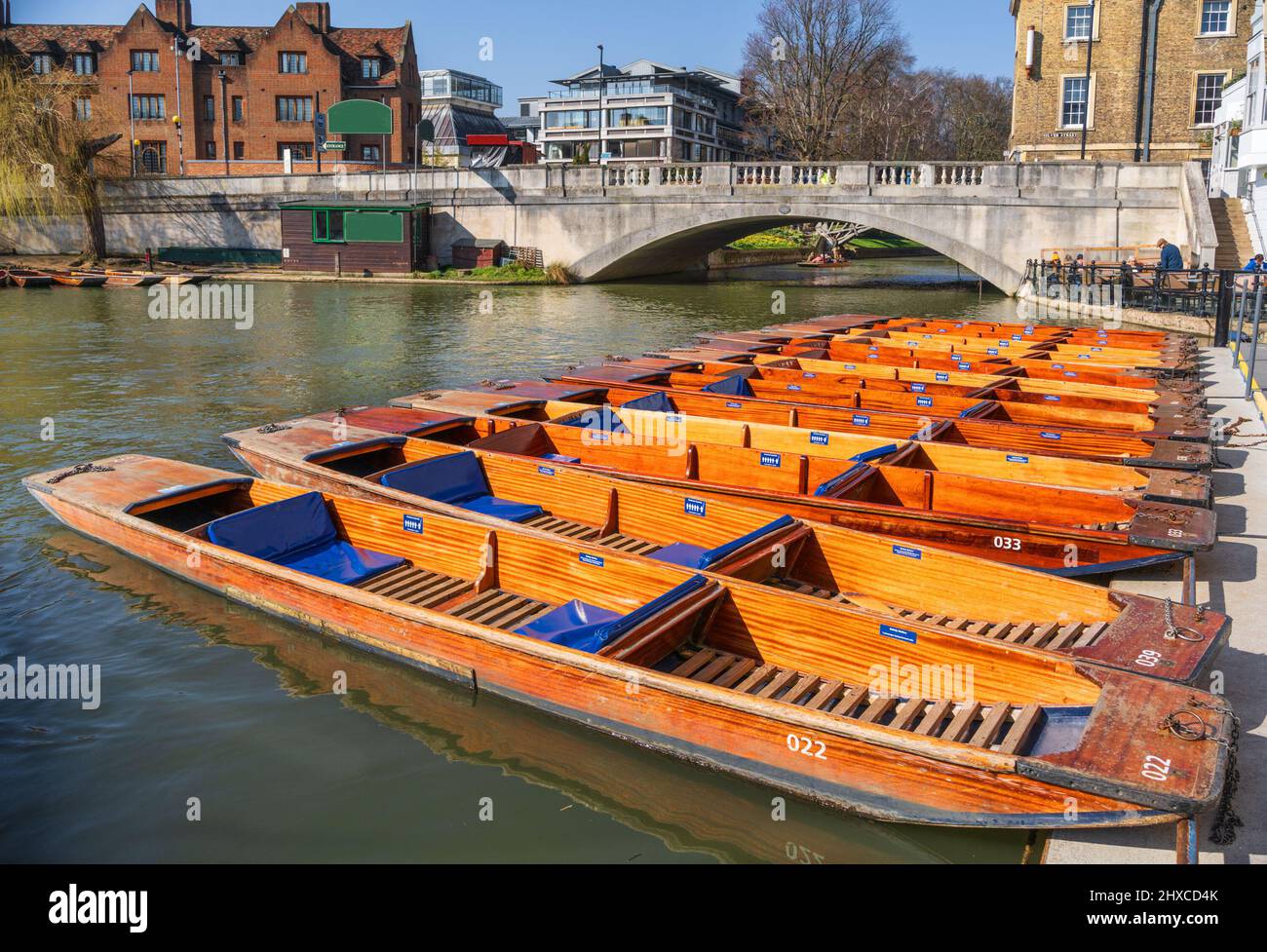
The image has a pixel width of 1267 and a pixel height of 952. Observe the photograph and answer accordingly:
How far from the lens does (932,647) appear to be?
596 cm

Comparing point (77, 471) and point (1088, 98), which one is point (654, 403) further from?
point (1088, 98)

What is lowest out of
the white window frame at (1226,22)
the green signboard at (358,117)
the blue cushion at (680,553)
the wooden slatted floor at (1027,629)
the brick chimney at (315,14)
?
the wooden slatted floor at (1027,629)

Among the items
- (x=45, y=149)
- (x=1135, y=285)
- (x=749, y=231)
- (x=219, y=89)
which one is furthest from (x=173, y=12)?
(x=1135, y=285)

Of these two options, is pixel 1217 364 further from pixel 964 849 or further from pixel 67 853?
pixel 67 853

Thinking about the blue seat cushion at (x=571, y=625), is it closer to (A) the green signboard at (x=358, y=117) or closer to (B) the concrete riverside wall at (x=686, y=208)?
(B) the concrete riverside wall at (x=686, y=208)

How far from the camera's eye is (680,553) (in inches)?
321

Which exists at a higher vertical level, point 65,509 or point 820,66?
point 820,66

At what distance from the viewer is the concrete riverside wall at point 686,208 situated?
1210 inches

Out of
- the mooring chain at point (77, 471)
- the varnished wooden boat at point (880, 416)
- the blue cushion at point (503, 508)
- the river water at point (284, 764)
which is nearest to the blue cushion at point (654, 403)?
the varnished wooden boat at point (880, 416)

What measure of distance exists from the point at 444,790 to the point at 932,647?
273cm

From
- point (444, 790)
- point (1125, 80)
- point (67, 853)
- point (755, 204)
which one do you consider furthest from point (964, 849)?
point (1125, 80)

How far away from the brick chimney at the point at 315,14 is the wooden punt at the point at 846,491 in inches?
2000

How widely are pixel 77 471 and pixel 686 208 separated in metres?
29.2
